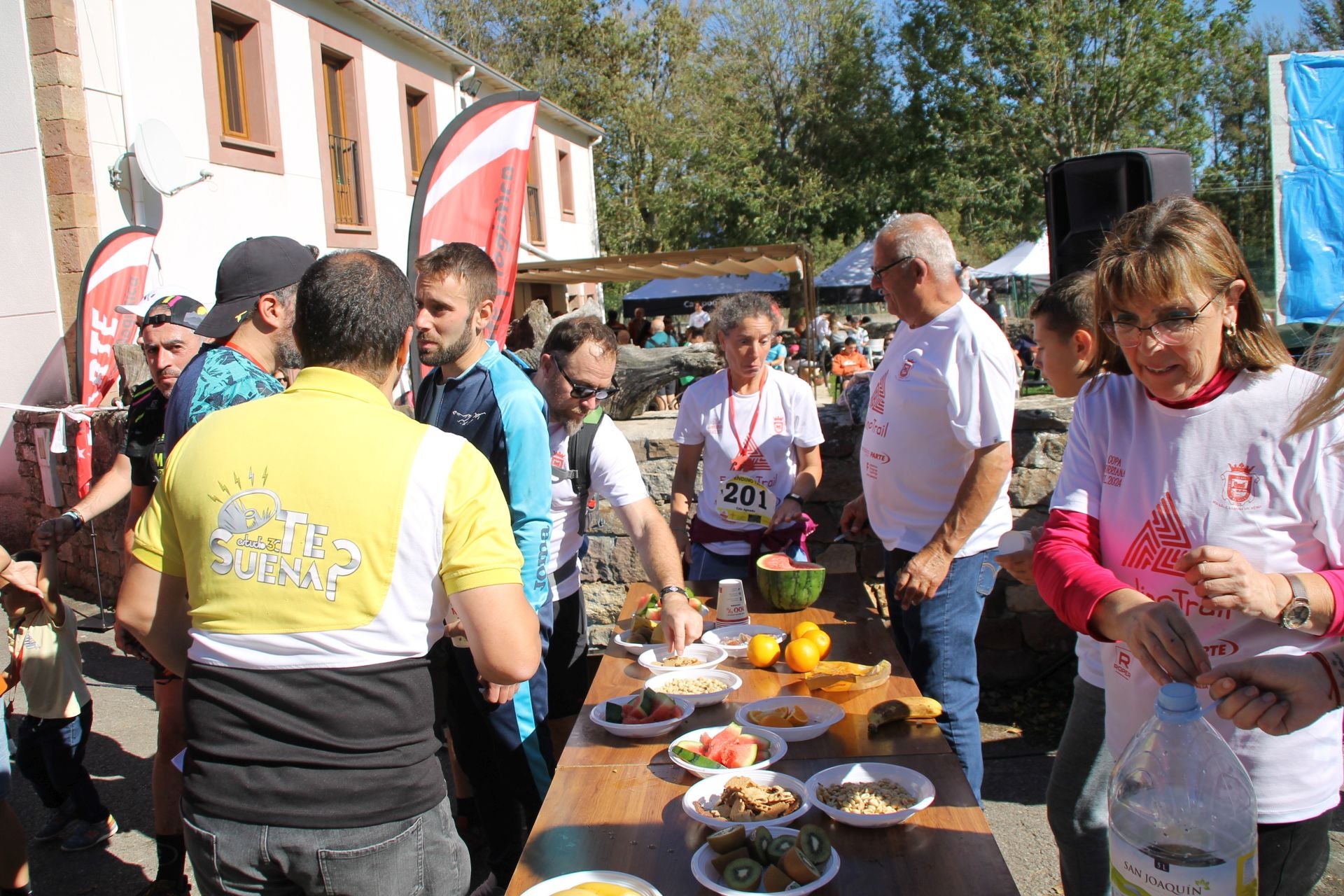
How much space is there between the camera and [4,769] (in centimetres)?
261

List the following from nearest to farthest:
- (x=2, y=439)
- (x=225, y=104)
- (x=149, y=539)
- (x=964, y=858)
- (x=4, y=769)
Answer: (x=964, y=858) < (x=149, y=539) < (x=4, y=769) < (x=2, y=439) < (x=225, y=104)

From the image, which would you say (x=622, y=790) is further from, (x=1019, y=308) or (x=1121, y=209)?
(x=1019, y=308)

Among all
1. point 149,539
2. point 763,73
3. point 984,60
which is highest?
point 763,73

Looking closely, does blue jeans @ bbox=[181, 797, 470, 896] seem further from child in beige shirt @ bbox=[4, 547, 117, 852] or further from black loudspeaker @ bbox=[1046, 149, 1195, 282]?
black loudspeaker @ bbox=[1046, 149, 1195, 282]

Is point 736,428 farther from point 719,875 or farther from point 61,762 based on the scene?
point 61,762

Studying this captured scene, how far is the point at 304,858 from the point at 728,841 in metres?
0.74

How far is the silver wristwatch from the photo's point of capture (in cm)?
151

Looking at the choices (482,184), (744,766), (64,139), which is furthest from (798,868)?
(64,139)

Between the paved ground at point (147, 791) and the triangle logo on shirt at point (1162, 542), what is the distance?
1829 mm

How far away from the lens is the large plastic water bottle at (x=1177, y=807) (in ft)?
4.00

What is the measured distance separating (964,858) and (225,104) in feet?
37.9

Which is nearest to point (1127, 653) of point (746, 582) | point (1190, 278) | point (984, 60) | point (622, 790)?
point (1190, 278)

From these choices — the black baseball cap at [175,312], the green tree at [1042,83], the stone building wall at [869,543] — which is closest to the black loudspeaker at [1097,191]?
the stone building wall at [869,543]

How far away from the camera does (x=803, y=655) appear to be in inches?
96.0
